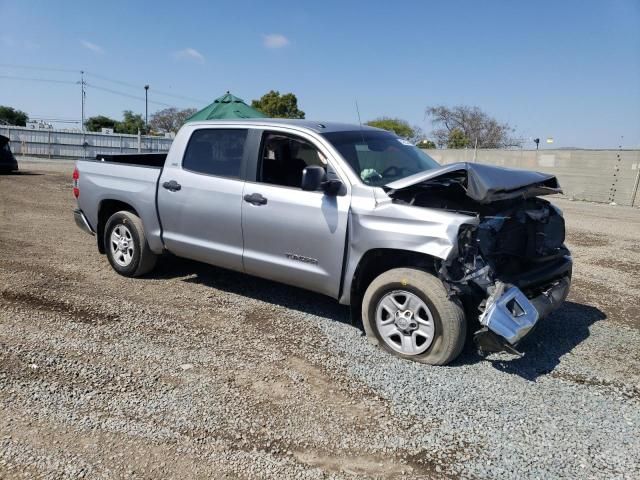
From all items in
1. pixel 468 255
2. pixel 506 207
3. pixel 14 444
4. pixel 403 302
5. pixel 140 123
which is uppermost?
pixel 140 123

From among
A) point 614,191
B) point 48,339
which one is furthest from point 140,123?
point 48,339

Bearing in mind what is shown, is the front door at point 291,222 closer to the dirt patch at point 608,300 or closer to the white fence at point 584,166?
the dirt patch at point 608,300

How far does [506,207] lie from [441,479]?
7.87ft

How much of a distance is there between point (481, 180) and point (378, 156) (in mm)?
1243

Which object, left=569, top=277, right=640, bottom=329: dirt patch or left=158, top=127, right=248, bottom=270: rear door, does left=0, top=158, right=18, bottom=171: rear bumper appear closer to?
left=158, top=127, right=248, bottom=270: rear door

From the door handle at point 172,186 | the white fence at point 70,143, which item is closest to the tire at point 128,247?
the door handle at point 172,186

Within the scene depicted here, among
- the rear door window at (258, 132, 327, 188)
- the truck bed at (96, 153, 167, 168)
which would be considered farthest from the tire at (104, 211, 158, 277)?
the rear door window at (258, 132, 327, 188)

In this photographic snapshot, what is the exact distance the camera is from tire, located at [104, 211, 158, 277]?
5.84 meters

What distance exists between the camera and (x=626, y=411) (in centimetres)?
347

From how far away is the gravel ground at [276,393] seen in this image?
2.84m

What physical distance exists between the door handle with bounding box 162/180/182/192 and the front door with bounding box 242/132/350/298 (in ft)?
2.99

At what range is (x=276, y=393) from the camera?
355 cm

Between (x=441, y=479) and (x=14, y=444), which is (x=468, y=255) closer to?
(x=441, y=479)

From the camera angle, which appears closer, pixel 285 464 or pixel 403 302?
pixel 285 464
